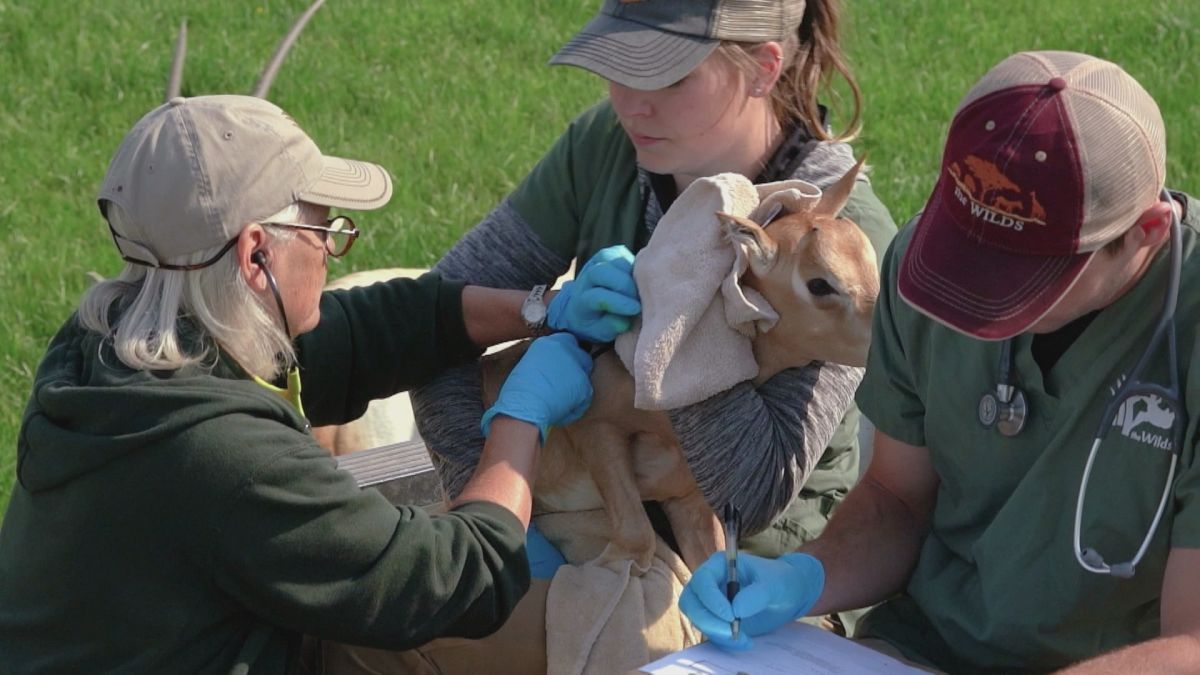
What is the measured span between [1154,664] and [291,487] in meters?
A: 1.29

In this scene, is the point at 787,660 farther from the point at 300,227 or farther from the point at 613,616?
the point at 300,227

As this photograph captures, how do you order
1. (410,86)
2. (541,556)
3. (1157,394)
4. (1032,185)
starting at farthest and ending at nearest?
(410,86)
(541,556)
(1157,394)
(1032,185)

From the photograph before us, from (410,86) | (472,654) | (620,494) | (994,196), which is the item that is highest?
(994,196)

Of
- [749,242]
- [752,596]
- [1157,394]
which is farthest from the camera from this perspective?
[749,242]

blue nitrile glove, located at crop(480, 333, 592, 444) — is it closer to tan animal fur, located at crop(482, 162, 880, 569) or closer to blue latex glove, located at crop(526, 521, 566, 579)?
tan animal fur, located at crop(482, 162, 880, 569)

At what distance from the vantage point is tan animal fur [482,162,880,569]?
2881 mm

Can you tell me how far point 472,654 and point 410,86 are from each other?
16.3 ft

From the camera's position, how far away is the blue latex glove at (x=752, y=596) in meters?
2.70

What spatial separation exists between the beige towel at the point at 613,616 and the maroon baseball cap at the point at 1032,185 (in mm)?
844

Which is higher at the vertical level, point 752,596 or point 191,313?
point 191,313

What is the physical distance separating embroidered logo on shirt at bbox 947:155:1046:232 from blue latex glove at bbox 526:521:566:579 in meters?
1.16

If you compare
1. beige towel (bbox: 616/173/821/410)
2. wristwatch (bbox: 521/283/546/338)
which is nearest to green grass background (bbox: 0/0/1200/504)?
wristwatch (bbox: 521/283/546/338)

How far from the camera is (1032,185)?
2291 mm

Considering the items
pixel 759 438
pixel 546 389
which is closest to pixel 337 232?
pixel 546 389
